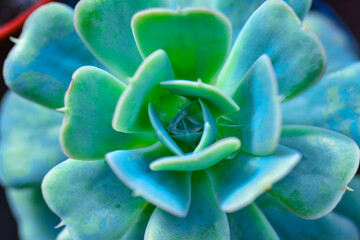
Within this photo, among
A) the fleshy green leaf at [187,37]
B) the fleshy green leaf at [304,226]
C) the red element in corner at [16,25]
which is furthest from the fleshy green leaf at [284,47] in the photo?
the red element in corner at [16,25]

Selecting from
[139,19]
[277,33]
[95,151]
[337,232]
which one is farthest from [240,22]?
[337,232]

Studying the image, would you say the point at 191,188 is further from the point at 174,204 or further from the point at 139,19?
the point at 139,19

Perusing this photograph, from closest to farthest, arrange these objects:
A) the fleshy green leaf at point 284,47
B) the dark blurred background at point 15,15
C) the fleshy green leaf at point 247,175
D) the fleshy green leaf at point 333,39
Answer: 1. the fleshy green leaf at point 247,175
2. the fleshy green leaf at point 284,47
3. the fleshy green leaf at point 333,39
4. the dark blurred background at point 15,15

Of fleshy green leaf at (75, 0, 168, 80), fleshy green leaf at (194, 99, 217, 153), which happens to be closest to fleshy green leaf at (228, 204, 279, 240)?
fleshy green leaf at (194, 99, 217, 153)

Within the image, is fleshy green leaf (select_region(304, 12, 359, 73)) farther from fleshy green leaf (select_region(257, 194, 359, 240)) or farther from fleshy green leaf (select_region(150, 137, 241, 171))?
fleshy green leaf (select_region(150, 137, 241, 171))

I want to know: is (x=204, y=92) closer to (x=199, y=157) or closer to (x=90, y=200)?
(x=199, y=157)

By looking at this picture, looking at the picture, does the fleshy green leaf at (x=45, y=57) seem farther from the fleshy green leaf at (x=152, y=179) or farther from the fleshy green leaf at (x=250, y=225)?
the fleshy green leaf at (x=250, y=225)
